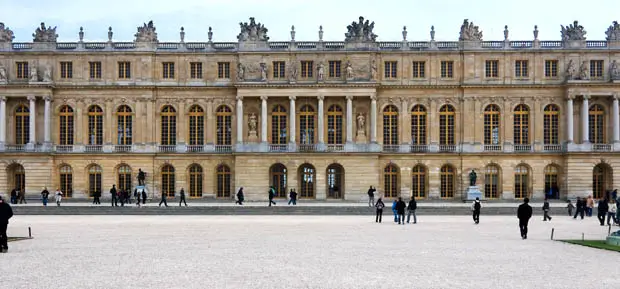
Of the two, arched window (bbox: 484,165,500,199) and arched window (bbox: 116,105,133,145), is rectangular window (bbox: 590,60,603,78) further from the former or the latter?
arched window (bbox: 116,105,133,145)

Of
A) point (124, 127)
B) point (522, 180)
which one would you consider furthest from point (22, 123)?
point (522, 180)

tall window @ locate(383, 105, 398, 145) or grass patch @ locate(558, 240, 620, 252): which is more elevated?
tall window @ locate(383, 105, 398, 145)

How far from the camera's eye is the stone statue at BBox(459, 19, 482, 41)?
180 ft

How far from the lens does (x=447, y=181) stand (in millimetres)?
55656

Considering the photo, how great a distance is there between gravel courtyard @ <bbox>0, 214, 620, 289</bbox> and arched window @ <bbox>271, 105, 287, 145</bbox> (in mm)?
24582

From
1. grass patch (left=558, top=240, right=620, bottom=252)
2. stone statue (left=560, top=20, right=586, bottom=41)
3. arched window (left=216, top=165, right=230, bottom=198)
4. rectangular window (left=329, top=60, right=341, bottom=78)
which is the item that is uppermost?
stone statue (left=560, top=20, right=586, bottom=41)

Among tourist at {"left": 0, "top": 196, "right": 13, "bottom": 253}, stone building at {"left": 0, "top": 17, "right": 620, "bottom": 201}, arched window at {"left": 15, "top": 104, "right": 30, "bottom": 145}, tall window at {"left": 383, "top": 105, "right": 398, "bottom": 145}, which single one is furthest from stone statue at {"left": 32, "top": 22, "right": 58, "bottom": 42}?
tourist at {"left": 0, "top": 196, "right": 13, "bottom": 253}

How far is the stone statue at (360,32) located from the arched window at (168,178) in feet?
53.7

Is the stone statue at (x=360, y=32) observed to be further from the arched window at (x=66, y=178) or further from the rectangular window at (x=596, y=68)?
the arched window at (x=66, y=178)

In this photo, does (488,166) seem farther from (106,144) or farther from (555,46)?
(106,144)

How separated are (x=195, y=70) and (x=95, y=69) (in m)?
7.42

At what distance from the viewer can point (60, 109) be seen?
55.9m

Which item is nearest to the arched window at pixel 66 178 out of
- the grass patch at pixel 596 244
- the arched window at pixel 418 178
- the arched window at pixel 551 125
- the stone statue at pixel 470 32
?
the arched window at pixel 418 178

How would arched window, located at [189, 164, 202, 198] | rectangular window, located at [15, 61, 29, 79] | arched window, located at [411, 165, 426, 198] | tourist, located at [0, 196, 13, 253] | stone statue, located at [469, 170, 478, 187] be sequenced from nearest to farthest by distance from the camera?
tourist, located at [0, 196, 13, 253] → stone statue, located at [469, 170, 478, 187] → rectangular window, located at [15, 61, 29, 79] → arched window, located at [411, 165, 426, 198] → arched window, located at [189, 164, 202, 198]
